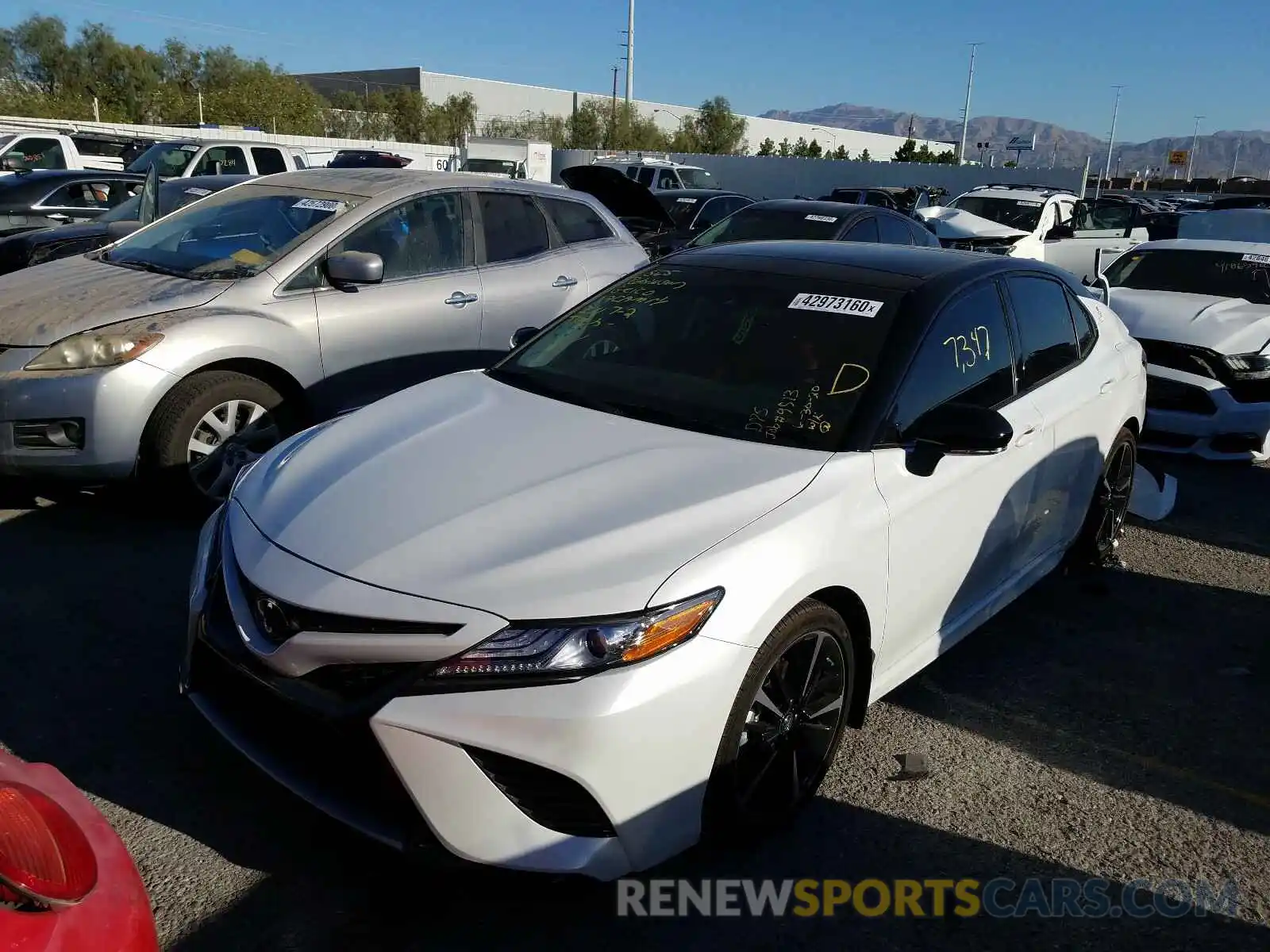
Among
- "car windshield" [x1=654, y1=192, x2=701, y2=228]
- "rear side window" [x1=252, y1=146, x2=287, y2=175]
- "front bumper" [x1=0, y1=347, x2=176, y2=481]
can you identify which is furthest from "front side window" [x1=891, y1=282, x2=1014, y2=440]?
"rear side window" [x1=252, y1=146, x2=287, y2=175]

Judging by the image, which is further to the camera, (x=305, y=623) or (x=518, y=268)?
(x=518, y=268)

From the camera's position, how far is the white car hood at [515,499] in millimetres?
2492

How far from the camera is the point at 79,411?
4629 mm

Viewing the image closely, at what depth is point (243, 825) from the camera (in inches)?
113

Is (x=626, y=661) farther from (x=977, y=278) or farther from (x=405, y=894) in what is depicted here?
(x=977, y=278)

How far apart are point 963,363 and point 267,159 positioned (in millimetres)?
14552

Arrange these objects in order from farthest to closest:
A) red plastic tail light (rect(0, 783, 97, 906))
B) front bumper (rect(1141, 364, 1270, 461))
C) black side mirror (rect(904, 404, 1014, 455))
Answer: front bumper (rect(1141, 364, 1270, 461))
black side mirror (rect(904, 404, 1014, 455))
red plastic tail light (rect(0, 783, 97, 906))

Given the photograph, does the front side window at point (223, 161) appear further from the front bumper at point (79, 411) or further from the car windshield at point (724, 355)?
the car windshield at point (724, 355)

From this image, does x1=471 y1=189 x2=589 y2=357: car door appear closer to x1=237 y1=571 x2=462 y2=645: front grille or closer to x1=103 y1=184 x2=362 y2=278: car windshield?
x1=103 y1=184 x2=362 y2=278: car windshield

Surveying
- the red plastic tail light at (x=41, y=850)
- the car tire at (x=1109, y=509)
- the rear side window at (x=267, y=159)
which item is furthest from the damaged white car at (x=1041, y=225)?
the red plastic tail light at (x=41, y=850)

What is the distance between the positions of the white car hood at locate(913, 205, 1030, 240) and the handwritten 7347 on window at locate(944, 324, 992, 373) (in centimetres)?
1075

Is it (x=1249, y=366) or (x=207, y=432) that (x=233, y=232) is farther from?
(x=1249, y=366)

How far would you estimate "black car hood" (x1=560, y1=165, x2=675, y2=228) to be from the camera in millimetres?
10922

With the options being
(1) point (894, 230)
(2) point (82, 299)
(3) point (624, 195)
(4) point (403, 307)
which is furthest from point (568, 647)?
(3) point (624, 195)
